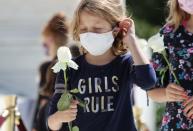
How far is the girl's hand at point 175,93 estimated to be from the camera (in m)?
3.67

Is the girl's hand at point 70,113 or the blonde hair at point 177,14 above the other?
the blonde hair at point 177,14

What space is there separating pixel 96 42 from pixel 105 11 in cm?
18

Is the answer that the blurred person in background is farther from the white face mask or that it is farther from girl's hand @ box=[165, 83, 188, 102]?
girl's hand @ box=[165, 83, 188, 102]

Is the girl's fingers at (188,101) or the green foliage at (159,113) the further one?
the green foliage at (159,113)

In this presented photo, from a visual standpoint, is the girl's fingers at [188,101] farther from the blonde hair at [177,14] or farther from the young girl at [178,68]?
the blonde hair at [177,14]

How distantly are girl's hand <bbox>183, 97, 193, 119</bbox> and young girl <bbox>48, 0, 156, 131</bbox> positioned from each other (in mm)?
238

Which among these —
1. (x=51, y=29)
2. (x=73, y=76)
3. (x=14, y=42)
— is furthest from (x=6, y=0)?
(x=73, y=76)

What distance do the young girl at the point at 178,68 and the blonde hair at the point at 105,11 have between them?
0.78 feet

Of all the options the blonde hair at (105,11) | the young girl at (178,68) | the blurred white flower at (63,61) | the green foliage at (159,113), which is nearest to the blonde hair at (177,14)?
the young girl at (178,68)

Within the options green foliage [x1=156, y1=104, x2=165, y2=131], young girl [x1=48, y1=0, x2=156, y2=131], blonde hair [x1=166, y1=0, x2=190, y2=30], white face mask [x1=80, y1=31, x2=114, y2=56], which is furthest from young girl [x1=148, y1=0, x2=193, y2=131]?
green foliage [x1=156, y1=104, x2=165, y2=131]

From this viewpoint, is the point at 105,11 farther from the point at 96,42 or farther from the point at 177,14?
the point at 177,14

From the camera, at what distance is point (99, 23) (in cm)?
379

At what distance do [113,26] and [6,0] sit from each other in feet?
30.7

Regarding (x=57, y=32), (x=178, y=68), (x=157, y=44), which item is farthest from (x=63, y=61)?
(x=57, y=32)
